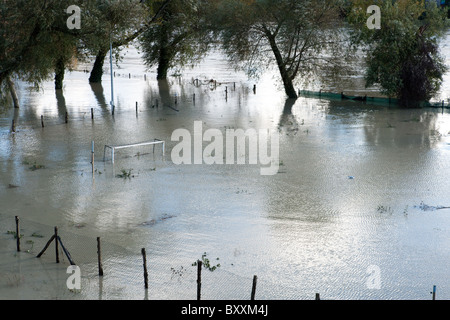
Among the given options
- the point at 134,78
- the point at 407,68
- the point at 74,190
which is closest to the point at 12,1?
the point at 74,190

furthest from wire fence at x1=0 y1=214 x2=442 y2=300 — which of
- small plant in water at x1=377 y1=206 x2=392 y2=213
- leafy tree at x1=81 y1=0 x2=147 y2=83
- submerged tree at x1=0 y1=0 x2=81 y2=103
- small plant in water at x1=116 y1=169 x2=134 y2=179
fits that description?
leafy tree at x1=81 y1=0 x2=147 y2=83

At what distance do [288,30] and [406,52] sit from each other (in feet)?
26.6

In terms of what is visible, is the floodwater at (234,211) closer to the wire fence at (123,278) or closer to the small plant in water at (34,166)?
the wire fence at (123,278)

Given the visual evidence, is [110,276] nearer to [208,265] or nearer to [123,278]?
[123,278]

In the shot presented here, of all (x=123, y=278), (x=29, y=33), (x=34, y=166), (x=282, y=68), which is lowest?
(x=123, y=278)

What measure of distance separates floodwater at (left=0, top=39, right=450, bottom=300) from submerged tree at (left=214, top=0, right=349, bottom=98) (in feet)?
30.5

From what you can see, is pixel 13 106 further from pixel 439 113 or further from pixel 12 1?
pixel 439 113

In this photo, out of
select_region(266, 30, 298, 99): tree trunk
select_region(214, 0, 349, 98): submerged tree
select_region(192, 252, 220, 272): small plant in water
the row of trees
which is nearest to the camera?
select_region(192, 252, 220, 272): small plant in water

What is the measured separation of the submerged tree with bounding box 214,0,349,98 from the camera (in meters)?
43.4

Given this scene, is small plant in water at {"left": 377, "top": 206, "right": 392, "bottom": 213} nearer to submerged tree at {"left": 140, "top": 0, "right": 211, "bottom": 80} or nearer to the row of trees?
the row of trees

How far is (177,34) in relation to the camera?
54.3m

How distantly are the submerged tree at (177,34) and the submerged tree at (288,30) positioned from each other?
3.90m

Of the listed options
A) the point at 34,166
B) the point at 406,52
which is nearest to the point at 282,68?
the point at 406,52
